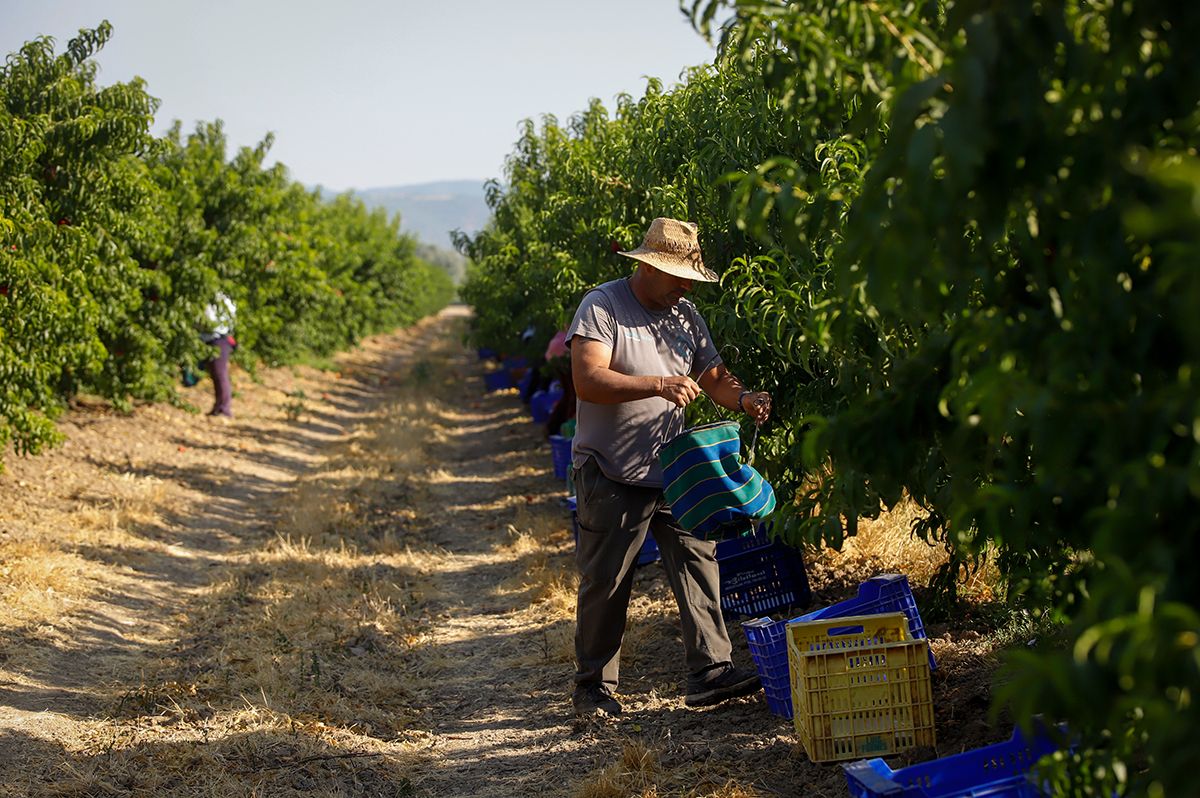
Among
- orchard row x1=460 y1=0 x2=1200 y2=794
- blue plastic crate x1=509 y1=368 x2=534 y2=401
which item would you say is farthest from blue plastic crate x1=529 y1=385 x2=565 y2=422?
orchard row x1=460 y1=0 x2=1200 y2=794

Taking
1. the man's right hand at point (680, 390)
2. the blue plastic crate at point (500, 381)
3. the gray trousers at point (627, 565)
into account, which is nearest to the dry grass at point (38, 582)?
the gray trousers at point (627, 565)

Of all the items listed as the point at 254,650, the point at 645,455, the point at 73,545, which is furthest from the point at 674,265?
the point at 73,545

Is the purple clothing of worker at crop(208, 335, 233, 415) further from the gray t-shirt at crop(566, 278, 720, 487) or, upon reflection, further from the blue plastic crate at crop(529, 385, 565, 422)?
the gray t-shirt at crop(566, 278, 720, 487)

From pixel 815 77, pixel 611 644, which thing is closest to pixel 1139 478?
pixel 815 77

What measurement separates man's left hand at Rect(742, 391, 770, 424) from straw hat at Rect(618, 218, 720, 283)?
1.79ft

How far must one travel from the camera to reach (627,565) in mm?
4914

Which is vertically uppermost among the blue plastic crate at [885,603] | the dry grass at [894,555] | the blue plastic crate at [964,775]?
the blue plastic crate at [885,603]

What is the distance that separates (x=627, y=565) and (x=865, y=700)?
4.05 feet

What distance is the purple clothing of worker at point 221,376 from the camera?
15906 millimetres

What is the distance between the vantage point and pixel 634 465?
4.83m

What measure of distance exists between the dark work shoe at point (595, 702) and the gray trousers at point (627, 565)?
13 centimetres

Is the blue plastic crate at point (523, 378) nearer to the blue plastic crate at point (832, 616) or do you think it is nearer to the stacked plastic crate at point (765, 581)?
the stacked plastic crate at point (765, 581)

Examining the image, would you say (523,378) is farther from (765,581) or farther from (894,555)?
(765,581)

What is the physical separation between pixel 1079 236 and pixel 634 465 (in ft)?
9.81
